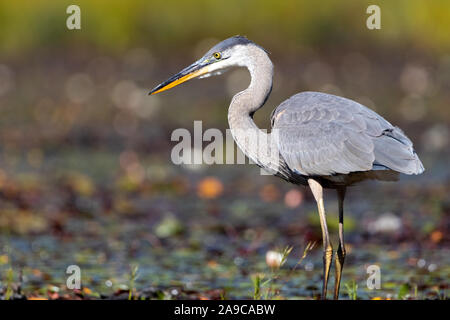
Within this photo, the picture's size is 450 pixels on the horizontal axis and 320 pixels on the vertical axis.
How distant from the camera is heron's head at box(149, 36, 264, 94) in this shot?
16.3 feet

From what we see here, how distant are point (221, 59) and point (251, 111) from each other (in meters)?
0.37

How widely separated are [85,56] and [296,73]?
3.78m

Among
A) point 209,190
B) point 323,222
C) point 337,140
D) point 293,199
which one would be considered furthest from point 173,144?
point 337,140

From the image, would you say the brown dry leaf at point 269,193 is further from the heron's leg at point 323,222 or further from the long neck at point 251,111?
the long neck at point 251,111

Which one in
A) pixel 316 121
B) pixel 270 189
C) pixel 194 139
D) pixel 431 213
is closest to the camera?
pixel 316 121

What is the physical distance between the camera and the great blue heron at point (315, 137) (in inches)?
180

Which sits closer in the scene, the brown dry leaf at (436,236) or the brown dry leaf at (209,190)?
the brown dry leaf at (436,236)

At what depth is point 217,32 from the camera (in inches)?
564

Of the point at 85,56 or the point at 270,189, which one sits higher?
the point at 85,56

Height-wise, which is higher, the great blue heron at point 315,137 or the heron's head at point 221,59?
the heron's head at point 221,59

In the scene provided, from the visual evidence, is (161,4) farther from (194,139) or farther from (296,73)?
(194,139)

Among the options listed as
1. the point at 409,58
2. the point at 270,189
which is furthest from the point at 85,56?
the point at 270,189

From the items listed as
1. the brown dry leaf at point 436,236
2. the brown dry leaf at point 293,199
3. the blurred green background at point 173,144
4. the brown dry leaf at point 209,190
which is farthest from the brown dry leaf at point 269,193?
the brown dry leaf at point 436,236
